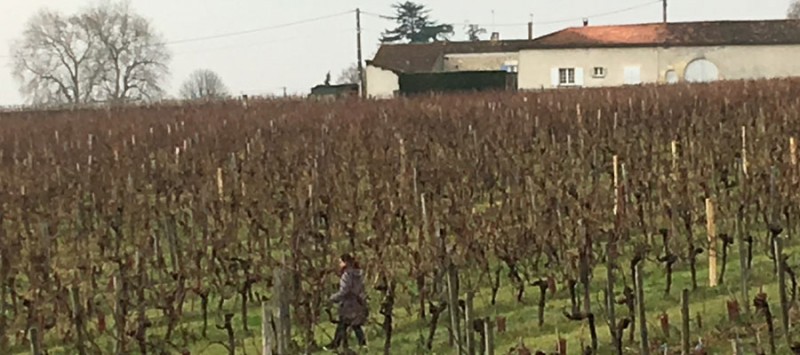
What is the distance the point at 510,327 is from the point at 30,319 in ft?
10.6

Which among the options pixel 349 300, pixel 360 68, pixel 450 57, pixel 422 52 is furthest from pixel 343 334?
pixel 450 57

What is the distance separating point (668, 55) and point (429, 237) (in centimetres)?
3145

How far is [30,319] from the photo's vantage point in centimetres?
805

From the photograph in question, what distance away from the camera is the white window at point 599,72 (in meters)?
41.2

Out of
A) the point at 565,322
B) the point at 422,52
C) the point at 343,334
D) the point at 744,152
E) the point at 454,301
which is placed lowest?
the point at 565,322

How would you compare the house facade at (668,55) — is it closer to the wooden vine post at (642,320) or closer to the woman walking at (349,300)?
the woman walking at (349,300)

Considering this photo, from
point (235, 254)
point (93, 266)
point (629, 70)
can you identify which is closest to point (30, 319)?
point (93, 266)

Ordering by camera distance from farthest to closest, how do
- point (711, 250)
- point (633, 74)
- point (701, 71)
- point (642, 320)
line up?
point (633, 74) < point (701, 71) < point (711, 250) < point (642, 320)

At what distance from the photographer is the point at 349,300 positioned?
291 inches

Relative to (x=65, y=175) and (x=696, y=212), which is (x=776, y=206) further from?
(x=65, y=175)

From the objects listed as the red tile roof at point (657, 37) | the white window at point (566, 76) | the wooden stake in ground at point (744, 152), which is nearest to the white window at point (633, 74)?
the red tile roof at point (657, 37)

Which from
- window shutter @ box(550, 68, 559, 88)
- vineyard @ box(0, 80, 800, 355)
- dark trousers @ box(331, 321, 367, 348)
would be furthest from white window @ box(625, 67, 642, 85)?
dark trousers @ box(331, 321, 367, 348)

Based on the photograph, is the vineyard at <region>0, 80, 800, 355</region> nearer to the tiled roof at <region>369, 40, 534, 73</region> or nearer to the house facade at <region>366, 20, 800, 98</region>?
the house facade at <region>366, 20, 800, 98</region>

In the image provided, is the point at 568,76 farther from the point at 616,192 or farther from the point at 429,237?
the point at 429,237
